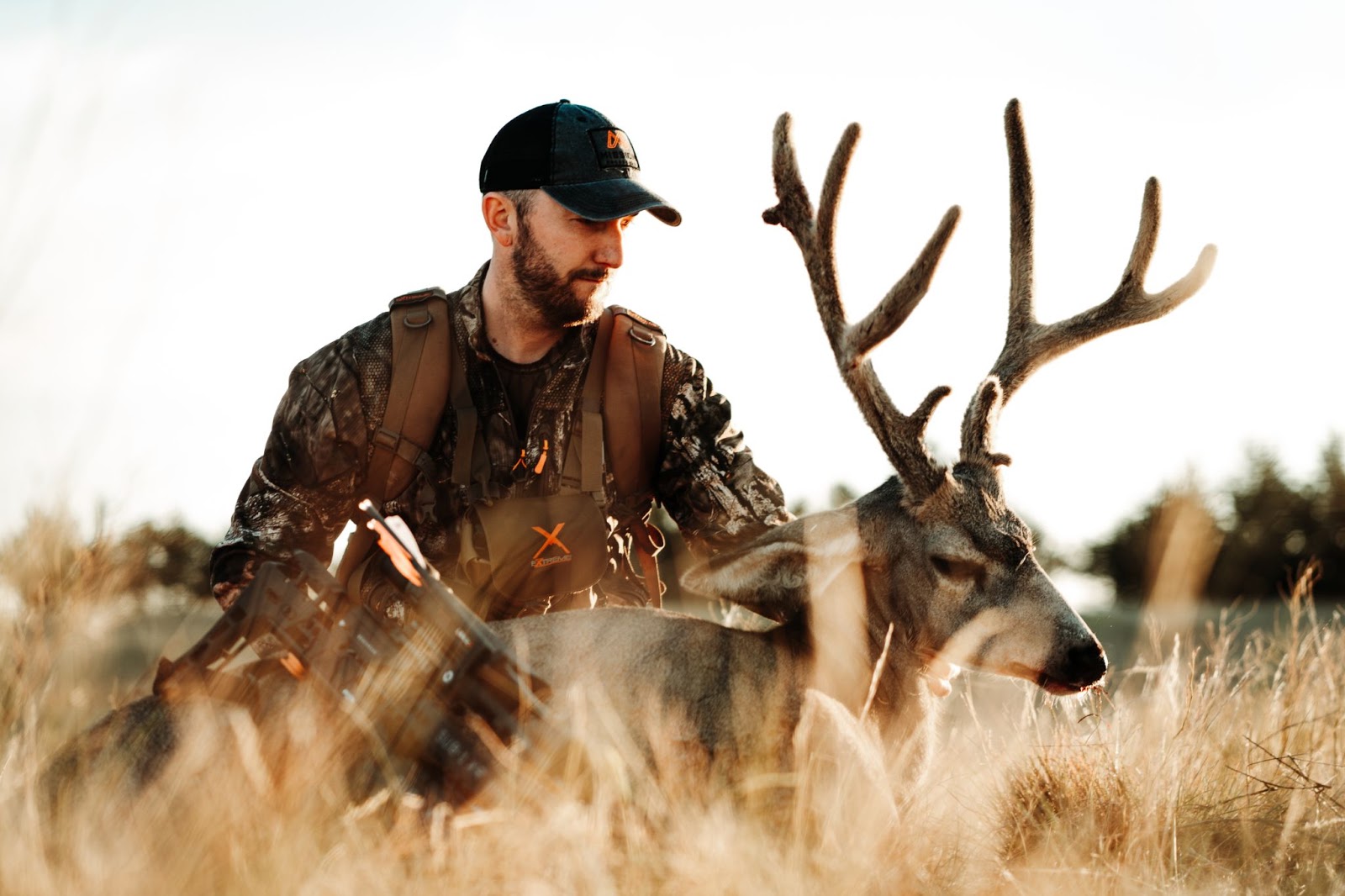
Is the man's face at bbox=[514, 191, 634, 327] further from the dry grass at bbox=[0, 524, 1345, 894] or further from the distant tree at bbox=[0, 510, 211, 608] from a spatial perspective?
→ the distant tree at bbox=[0, 510, 211, 608]

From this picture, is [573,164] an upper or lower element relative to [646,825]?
upper

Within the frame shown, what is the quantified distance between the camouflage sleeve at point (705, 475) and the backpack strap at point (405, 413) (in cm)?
95

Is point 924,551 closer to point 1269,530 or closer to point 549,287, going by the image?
point 549,287

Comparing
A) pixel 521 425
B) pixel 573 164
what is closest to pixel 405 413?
pixel 521 425

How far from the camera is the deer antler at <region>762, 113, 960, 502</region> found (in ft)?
13.5

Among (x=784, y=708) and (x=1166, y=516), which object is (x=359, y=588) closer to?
(x=784, y=708)

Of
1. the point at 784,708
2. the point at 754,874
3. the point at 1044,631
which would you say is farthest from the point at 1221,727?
the point at 754,874

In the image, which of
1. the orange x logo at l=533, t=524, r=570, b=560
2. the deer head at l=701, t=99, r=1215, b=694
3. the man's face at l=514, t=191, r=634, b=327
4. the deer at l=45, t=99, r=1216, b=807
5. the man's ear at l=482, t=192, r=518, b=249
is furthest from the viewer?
the man's ear at l=482, t=192, r=518, b=249

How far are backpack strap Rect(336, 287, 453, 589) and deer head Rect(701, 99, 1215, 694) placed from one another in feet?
4.52

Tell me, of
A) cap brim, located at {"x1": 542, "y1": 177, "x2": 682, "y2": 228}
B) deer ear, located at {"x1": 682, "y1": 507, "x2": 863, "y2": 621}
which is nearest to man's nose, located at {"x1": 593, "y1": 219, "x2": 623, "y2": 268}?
cap brim, located at {"x1": 542, "y1": 177, "x2": 682, "y2": 228}

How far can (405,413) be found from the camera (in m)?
4.72

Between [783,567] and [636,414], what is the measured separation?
3.96 feet

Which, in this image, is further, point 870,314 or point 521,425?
point 521,425

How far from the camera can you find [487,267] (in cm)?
524
